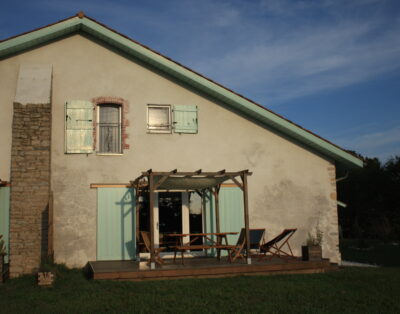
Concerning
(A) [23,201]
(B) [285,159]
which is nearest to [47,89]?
(A) [23,201]

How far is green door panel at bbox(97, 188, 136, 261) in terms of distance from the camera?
39.5 ft

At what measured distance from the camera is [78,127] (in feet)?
40.3

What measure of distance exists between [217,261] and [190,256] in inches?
60.3

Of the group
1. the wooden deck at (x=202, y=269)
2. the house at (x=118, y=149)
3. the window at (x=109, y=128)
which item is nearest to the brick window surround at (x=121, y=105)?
the house at (x=118, y=149)

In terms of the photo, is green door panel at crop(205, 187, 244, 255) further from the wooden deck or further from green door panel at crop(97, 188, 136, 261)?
green door panel at crop(97, 188, 136, 261)

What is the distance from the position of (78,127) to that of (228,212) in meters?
4.74

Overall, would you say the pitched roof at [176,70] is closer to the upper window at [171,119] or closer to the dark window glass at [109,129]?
the upper window at [171,119]

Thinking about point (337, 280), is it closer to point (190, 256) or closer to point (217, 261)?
point (217, 261)

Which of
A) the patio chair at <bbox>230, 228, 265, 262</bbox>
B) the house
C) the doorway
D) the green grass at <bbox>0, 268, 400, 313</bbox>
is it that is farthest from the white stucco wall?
the green grass at <bbox>0, 268, 400, 313</bbox>

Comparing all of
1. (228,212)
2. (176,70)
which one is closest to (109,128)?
(176,70)

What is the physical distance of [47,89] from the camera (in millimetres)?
11742

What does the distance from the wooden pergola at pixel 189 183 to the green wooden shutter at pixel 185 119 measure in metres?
1.71

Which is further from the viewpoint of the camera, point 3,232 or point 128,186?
point 128,186

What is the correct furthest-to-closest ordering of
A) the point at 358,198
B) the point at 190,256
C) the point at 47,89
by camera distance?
the point at 358,198, the point at 190,256, the point at 47,89
